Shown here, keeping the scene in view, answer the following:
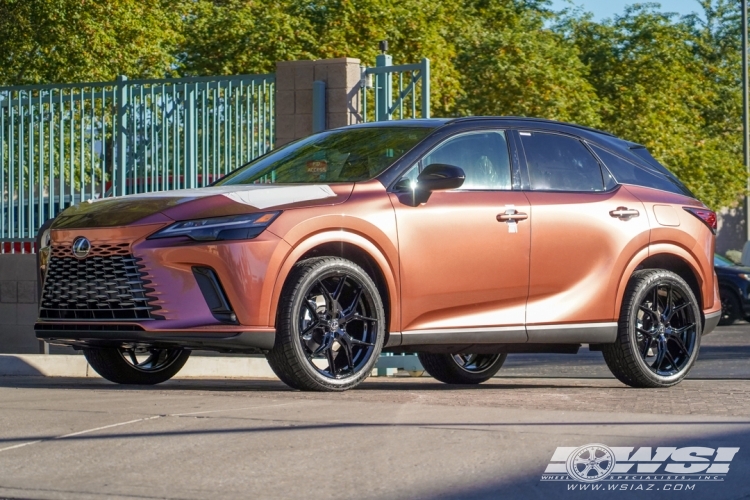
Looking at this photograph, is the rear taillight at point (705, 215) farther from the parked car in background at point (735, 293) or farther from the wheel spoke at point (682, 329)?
the parked car in background at point (735, 293)

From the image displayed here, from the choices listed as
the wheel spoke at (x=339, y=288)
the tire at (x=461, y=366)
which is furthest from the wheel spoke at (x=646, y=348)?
the wheel spoke at (x=339, y=288)

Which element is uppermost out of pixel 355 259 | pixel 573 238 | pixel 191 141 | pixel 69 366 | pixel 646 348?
pixel 191 141

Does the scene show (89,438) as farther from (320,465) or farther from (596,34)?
(596,34)

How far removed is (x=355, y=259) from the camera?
8.13 m

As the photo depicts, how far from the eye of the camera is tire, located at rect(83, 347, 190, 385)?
910 cm

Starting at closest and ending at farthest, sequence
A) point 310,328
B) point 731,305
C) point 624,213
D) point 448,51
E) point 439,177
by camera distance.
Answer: point 310,328 → point 439,177 → point 624,213 → point 731,305 → point 448,51

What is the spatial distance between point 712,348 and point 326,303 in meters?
11.2

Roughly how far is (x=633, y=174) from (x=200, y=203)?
3.27 m

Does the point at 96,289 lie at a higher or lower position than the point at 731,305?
higher

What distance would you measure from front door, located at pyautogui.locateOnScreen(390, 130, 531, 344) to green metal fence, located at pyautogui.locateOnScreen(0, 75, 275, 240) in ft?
15.7

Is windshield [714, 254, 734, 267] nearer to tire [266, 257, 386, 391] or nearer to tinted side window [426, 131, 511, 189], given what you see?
tinted side window [426, 131, 511, 189]

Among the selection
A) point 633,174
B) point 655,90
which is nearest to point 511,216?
point 633,174

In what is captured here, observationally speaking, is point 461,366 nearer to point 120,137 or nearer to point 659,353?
point 659,353

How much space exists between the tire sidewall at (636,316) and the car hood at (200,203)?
2245mm
